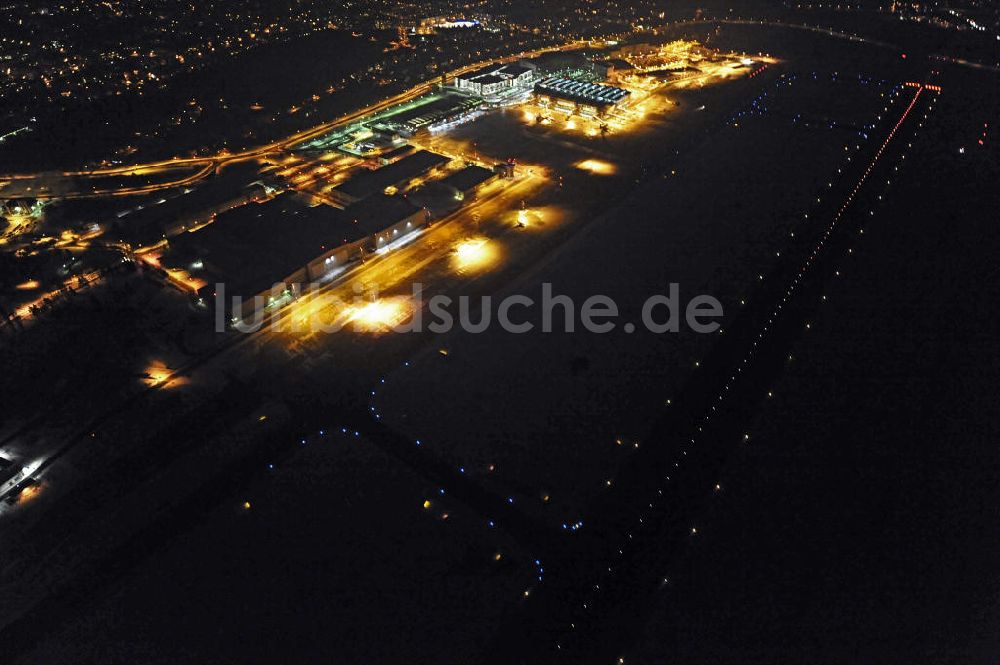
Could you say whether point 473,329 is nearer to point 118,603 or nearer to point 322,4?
point 118,603

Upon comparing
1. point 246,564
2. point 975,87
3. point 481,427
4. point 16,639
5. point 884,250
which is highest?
point 975,87

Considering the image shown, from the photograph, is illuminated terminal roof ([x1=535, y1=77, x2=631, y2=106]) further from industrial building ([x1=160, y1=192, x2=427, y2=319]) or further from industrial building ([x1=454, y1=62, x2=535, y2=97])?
industrial building ([x1=160, y1=192, x2=427, y2=319])

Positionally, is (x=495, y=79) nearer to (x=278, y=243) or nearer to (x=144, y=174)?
(x=144, y=174)

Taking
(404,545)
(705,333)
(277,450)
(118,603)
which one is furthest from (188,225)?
(705,333)

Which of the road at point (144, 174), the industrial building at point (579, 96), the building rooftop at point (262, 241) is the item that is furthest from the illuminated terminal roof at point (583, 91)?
the building rooftop at point (262, 241)

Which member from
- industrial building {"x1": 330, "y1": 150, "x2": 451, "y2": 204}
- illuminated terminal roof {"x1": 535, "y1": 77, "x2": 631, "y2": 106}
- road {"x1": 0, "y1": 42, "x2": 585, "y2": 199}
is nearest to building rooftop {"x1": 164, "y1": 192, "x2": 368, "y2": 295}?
industrial building {"x1": 330, "y1": 150, "x2": 451, "y2": 204}
